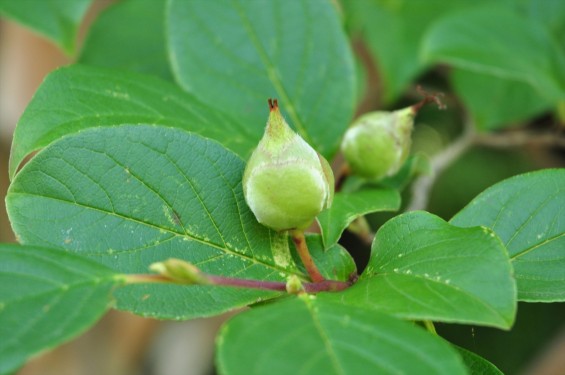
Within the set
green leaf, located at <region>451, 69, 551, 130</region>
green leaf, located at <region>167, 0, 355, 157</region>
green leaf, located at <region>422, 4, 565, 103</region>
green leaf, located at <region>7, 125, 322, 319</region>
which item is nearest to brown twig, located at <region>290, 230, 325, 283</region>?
green leaf, located at <region>7, 125, 322, 319</region>

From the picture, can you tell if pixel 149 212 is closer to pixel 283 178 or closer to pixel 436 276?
pixel 283 178

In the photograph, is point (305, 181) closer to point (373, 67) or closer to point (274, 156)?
point (274, 156)

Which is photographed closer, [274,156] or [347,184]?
[274,156]

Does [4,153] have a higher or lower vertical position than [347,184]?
lower

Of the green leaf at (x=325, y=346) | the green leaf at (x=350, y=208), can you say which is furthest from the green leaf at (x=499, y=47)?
the green leaf at (x=325, y=346)

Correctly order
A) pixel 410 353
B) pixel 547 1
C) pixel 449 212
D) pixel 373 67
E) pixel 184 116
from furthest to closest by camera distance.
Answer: pixel 449 212 → pixel 373 67 → pixel 547 1 → pixel 184 116 → pixel 410 353

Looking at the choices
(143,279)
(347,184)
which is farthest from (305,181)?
(347,184)

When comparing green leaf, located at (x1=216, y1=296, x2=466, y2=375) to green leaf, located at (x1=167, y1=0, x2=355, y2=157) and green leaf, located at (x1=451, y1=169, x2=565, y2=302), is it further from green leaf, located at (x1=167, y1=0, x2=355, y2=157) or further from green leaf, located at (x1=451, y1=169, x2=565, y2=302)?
green leaf, located at (x1=167, y1=0, x2=355, y2=157)

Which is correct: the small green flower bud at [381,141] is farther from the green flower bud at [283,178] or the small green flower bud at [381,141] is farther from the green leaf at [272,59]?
the green flower bud at [283,178]
